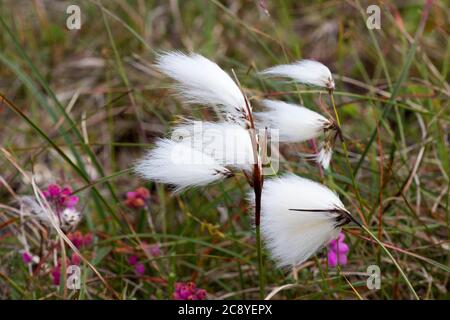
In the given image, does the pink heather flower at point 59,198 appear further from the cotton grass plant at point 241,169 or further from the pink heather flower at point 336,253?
the pink heather flower at point 336,253

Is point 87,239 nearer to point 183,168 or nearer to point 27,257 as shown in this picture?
point 27,257

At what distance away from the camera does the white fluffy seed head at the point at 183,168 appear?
0.98 meters

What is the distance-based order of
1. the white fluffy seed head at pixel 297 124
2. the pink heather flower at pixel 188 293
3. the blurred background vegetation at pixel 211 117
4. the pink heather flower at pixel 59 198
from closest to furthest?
the white fluffy seed head at pixel 297 124 → the pink heather flower at pixel 188 293 → the pink heather flower at pixel 59 198 → the blurred background vegetation at pixel 211 117

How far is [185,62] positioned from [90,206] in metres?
1.00

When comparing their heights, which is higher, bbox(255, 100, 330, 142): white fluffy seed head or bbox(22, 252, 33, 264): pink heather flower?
bbox(255, 100, 330, 142): white fluffy seed head

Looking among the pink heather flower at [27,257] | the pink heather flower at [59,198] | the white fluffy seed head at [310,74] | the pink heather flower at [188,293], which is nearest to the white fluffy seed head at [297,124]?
the white fluffy seed head at [310,74]

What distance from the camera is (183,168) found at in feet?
3.23

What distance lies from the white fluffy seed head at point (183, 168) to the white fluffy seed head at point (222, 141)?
0.04 ft

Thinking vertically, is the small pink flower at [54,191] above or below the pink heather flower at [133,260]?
above

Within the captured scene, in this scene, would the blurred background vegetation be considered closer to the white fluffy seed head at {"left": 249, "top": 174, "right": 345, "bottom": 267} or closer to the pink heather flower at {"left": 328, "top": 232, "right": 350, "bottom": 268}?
the pink heather flower at {"left": 328, "top": 232, "right": 350, "bottom": 268}

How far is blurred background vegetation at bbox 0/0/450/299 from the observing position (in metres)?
1.52

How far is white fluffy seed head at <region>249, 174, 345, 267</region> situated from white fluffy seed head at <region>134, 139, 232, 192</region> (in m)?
0.08

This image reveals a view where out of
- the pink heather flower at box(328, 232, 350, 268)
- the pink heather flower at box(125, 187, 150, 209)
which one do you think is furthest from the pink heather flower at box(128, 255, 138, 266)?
the pink heather flower at box(328, 232, 350, 268)
